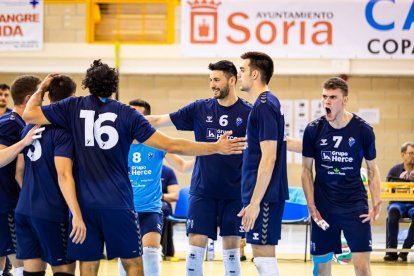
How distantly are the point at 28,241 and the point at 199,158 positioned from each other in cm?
167

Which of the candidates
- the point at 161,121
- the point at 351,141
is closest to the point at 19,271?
the point at 161,121

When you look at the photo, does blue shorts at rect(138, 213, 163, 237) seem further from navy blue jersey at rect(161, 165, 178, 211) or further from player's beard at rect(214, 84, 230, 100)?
navy blue jersey at rect(161, 165, 178, 211)

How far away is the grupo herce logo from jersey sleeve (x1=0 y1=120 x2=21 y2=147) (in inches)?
319

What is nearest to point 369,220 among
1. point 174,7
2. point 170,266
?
point 170,266

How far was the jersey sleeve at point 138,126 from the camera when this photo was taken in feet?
17.6

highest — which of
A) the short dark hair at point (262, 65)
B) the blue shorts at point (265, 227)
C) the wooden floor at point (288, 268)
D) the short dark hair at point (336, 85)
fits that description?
the short dark hair at point (262, 65)

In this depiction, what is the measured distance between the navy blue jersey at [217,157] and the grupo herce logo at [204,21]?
7.30m

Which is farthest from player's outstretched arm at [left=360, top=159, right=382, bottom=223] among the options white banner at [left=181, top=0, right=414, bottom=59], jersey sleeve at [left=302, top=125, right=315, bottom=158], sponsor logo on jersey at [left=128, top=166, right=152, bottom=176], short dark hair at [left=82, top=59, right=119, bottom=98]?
white banner at [left=181, top=0, right=414, bottom=59]

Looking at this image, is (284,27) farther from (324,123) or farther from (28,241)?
(28,241)

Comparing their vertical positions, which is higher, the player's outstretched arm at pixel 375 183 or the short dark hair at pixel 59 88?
the short dark hair at pixel 59 88

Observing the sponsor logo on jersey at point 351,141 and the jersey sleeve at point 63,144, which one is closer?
the jersey sleeve at point 63,144

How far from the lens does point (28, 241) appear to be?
5.65 m

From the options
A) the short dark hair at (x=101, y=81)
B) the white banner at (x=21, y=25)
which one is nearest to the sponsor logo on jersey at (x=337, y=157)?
the short dark hair at (x=101, y=81)

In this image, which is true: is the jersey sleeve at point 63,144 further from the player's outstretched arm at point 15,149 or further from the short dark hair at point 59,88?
the short dark hair at point 59,88
